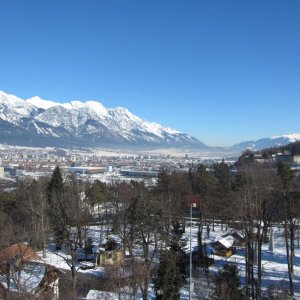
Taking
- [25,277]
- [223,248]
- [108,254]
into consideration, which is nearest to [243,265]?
[223,248]

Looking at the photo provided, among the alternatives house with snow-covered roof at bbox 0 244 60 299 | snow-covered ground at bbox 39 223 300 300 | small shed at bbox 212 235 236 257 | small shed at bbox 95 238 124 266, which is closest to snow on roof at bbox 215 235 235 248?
small shed at bbox 212 235 236 257

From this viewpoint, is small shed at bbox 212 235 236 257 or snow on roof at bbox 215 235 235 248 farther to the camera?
snow on roof at bbox 215 235 235 248

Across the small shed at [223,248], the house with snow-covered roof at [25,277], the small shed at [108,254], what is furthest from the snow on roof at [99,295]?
the small shed at [223,248]

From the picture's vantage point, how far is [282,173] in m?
55.2

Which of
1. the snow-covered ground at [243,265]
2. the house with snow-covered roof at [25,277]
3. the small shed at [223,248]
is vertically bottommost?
the snow-covered ground at [243,265]

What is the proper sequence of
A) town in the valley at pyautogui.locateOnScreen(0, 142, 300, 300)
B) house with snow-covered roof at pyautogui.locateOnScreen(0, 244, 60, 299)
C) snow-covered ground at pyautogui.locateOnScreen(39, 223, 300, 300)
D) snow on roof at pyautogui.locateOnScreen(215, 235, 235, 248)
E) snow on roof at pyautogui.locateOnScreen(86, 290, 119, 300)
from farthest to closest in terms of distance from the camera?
snow on roof at pyautogui.locateOnScreen(215, 235, 235, 248), snow-covered ground at pyautogui.locateOnScreen(39, 223, 300, 300), snow on roof at pyautogui.locateOnScreen(86, 290, 119, 300), town in the valley at pyautogui.locateOnScreen(0, 142, 300, 300), house with snow-covered roof at pyautogui.locateOnScreen(0, 244, 60, 299)

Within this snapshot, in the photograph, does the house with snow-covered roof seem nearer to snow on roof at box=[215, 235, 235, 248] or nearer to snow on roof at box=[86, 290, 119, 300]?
snow on roof at box=[86, 290, 119, 300]

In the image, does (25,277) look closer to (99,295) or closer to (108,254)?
(99,295)

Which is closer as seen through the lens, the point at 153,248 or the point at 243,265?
the point at 243,265

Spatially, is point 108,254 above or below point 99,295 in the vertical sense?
below

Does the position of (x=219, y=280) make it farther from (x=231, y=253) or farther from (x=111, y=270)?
(x=231, y=253)

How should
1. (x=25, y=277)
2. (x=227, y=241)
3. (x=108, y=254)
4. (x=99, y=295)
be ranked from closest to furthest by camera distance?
(x=99, y=295)
(x=25, y=277)
(x=108, y=254)
(x=227, y=241)

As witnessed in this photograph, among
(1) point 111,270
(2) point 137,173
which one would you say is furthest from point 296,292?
(2) point 137,173

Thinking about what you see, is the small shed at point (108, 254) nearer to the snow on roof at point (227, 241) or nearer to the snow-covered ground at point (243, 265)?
the snow-covered ground at point (243, 265)
